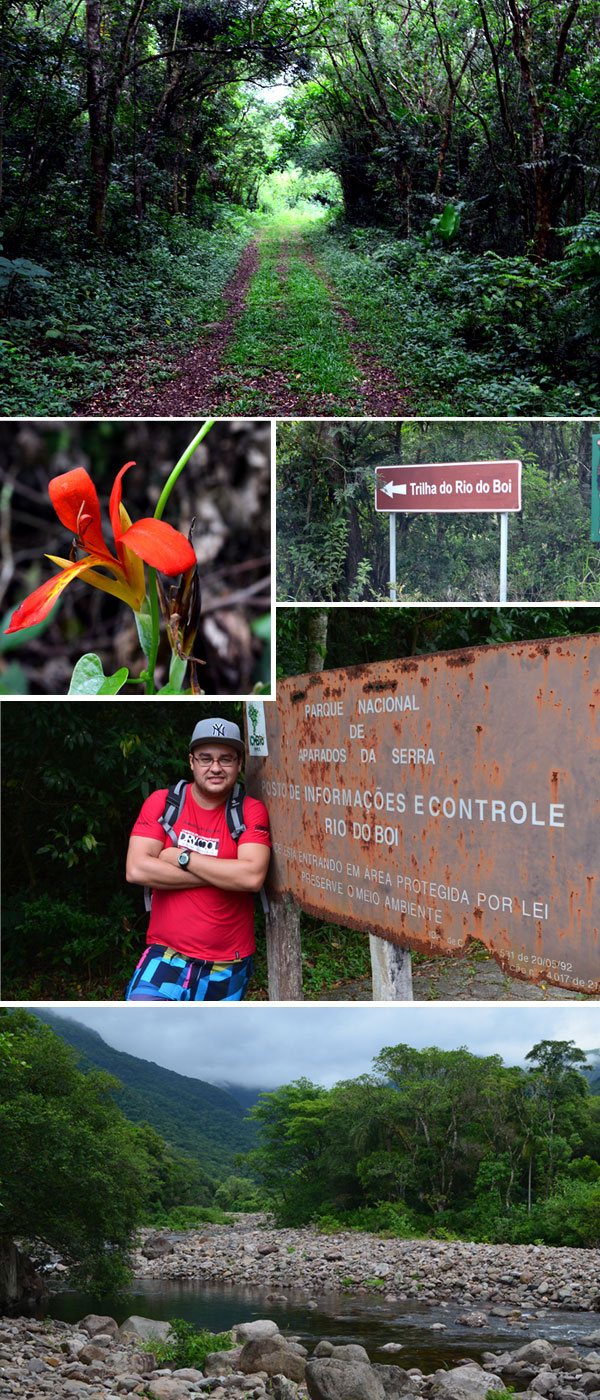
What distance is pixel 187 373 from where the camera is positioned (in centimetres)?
841

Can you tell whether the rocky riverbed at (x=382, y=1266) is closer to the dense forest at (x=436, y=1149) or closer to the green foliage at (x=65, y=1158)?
the dense forest at (x=436, y=1149)

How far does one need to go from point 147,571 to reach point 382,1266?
10.6 ft

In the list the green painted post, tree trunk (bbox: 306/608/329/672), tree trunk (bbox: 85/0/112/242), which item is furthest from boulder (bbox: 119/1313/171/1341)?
tree trunk (bbox: 85/0/112/242)

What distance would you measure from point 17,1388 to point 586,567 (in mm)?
5019

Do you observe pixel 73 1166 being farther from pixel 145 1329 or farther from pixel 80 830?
pixel 80 830

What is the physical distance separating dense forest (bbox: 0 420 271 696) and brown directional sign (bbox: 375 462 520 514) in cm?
103

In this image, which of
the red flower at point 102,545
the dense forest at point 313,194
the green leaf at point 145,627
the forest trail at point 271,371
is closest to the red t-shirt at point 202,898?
the green leaf at point 145,627

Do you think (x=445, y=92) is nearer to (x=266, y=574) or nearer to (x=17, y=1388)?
(x=266, y=574)

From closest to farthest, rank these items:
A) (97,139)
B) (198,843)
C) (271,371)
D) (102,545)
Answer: (102,545)
(198,843)
(271,371)
(97,139)

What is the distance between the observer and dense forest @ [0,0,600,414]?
27.6ft

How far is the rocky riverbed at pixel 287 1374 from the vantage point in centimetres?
418

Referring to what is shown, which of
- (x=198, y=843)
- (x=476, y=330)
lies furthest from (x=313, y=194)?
(x=198, y=843)

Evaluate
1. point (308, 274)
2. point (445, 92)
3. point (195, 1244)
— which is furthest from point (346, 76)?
point (195, 1244)

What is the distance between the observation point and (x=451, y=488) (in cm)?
465
